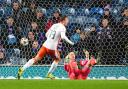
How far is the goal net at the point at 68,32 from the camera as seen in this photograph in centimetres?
1131

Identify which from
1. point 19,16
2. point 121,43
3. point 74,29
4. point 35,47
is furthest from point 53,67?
point 121,43

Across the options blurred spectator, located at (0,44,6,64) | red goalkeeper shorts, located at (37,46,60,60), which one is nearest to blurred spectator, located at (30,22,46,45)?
red goalkeeper shorts, located at (37,46,60,60)

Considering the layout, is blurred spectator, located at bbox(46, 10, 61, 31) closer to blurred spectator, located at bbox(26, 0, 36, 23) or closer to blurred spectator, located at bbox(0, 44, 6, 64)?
blurred spectator, located at bbox(26, 0, 36, 23)

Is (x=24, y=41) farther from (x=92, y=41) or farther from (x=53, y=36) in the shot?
(x=92, y=41)

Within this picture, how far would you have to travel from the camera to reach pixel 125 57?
37.8 feet

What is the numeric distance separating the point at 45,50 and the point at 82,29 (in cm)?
98

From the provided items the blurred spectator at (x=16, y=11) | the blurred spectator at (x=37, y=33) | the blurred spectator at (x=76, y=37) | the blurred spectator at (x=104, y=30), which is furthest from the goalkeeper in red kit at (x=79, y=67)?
the blurred spectator at (x=16, y=11)

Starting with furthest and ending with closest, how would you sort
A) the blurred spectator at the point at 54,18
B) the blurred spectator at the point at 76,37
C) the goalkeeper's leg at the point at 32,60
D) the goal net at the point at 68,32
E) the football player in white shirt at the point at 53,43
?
the blurred spectator at the point at 54,18 → the blurred spectator at the point at 76,37 → the goal net at the point at 68,32 → the football player in white shirt at the point at 53,43 → the goalkeeper's leg at the point at 32,60

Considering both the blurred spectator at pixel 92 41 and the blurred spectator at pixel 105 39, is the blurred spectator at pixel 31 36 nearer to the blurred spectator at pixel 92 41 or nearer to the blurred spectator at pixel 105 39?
the blurred spectator at pixel 92 41

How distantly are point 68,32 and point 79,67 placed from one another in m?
1.08

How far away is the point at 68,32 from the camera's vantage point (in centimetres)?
1191

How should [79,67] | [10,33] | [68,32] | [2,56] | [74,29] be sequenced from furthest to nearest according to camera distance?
[68,32] → [74,29] → [10,33] → [2,56] → [79,67]

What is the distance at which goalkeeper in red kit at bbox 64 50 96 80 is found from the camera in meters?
11.1

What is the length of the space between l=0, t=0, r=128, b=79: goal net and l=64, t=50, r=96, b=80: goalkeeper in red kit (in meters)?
0.13
